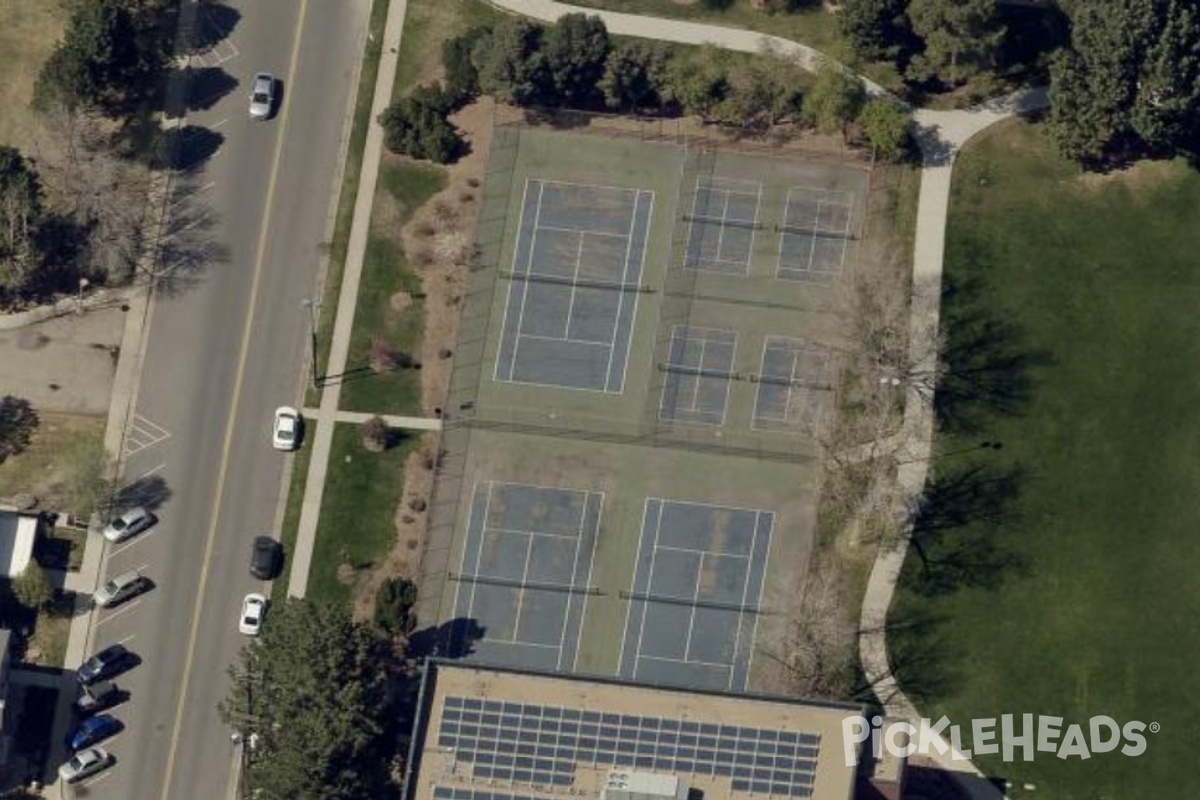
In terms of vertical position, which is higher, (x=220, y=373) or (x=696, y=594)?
(x=220, y=373)

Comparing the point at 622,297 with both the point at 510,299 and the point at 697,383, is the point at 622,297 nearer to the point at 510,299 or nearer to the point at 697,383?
the point at 510,299

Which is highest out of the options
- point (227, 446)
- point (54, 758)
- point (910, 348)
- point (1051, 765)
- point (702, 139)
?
point (702, 139)

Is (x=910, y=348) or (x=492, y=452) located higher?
(x=910, y=348)

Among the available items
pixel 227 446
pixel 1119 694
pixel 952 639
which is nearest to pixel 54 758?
pixel 227 446

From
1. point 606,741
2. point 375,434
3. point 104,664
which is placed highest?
point 375,434

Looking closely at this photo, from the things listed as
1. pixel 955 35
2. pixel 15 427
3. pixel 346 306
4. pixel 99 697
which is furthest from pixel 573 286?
pixel 99 697

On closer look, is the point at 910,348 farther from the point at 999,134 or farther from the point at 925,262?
the point at 999,134

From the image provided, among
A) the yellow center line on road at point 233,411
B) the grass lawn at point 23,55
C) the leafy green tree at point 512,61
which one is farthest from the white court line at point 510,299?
the grass lawn at point 23,55
